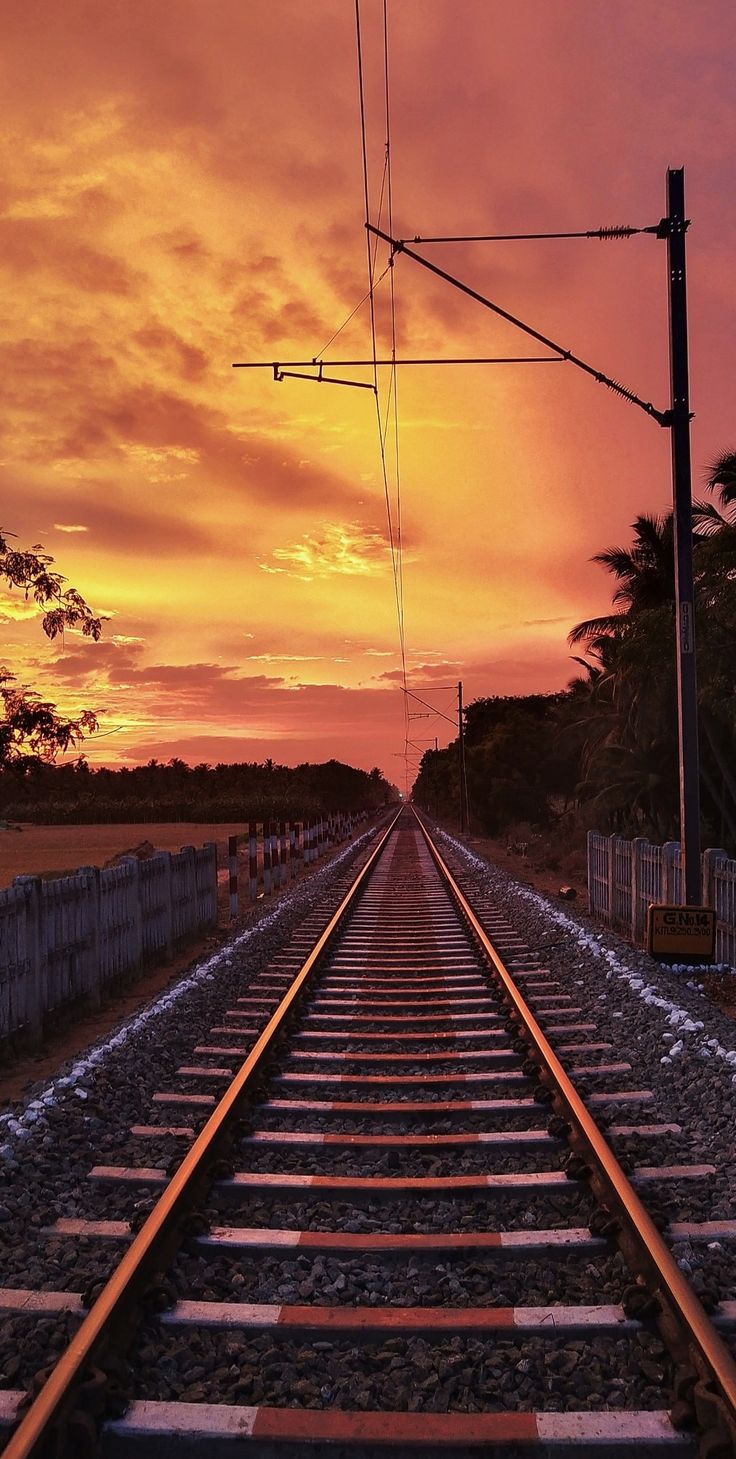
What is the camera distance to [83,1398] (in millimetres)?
3174

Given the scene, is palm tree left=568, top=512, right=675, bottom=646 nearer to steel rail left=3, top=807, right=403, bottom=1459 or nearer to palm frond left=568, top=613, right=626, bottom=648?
palm frond left=568, top=613, right=626, bottom=648

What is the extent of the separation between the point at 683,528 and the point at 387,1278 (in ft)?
32.3

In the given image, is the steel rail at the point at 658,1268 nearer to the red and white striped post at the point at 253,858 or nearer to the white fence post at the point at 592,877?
the white fence post at the point at 592,877

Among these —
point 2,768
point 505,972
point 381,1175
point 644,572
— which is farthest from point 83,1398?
point 644,572

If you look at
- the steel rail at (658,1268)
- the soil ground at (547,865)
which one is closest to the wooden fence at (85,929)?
the steel rail at (658,1268)

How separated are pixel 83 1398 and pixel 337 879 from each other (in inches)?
819

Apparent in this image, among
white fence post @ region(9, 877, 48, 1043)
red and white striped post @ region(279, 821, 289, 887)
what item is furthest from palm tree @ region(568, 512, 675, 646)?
white fence post @ region(9, 877, 48, 1043)

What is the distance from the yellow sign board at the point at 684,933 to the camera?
36.6 ft

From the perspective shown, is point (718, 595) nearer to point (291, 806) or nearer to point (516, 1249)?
point (516, 1249)

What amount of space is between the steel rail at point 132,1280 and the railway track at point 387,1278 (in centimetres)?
1

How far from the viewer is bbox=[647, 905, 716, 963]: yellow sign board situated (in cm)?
1114

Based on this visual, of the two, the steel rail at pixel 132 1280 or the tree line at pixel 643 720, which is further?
the tree line at pixel 643 720

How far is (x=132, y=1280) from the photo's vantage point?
3752 mm

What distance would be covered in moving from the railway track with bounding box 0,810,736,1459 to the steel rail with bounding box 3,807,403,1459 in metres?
0.01
